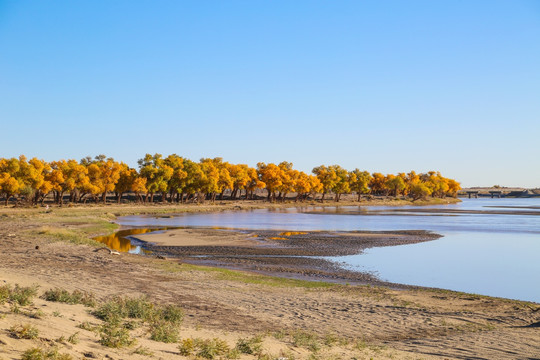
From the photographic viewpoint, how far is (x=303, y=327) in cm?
1614

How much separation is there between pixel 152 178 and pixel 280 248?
78.2 m

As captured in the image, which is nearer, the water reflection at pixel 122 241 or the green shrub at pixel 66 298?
the green shrub at pixel 66 298

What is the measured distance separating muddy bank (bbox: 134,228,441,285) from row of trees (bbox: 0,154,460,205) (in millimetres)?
45119

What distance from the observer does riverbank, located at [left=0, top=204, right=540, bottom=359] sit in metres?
12.4

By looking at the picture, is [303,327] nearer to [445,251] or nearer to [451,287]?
[451,287]

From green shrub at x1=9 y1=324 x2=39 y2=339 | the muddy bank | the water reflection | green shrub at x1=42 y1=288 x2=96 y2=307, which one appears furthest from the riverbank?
the water reflection

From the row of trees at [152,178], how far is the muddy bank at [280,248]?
148ft

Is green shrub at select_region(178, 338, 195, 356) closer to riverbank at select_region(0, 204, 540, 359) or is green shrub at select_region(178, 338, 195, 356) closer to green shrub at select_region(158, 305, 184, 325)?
riverbank at select_region(0, 204, 540, 359)

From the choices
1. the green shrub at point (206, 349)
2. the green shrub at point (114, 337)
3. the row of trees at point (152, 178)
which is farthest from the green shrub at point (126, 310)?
the row of trees at point (152, 178)

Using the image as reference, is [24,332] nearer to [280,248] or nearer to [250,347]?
[250,347]

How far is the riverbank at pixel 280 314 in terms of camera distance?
12.4 meters

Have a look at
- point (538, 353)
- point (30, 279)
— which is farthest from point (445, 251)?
point (30, 279)

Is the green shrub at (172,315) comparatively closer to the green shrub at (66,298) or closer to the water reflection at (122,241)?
the green shrub at (66,298)

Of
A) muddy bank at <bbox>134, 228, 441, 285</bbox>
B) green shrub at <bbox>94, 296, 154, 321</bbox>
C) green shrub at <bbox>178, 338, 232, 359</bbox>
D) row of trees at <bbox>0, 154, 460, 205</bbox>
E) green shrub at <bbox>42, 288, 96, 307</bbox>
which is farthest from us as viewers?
row of trees at <bbox>0, 154, 460, 205</bbox>
